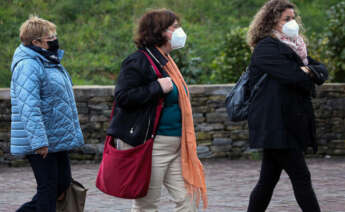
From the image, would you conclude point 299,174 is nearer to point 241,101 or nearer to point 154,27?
point 241,101

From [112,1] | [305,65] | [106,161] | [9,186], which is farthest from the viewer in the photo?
[112,1]

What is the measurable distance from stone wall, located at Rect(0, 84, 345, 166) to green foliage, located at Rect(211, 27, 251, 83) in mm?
1103

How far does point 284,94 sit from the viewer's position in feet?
14.5

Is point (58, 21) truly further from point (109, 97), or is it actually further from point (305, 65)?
point (305, 65)

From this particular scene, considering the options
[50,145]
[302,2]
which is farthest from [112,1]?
[50,145]

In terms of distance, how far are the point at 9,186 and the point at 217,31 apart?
23.4 feet

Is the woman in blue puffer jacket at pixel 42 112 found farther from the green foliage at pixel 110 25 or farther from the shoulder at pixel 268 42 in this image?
the green foliage at pixel 110 25

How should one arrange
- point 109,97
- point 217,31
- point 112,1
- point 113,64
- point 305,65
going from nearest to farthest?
point 305,65
point 109,97
point 113,64
point 217,31
point 112,1

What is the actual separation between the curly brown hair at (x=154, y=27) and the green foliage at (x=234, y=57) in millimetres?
6083

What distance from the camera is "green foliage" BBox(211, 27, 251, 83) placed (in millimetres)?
10383

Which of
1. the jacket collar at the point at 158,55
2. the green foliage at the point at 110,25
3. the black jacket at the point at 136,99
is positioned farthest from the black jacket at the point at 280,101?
the green foliage at the point at 110,25

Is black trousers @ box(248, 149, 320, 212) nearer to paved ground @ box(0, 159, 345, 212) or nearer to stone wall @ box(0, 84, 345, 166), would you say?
paved ground @ box(0, 159, 345, 212)

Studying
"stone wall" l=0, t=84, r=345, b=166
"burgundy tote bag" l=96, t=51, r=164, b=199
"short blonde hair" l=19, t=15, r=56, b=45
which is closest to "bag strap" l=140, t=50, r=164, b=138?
"burgundy tote bag" l=96, t=51, r=164, b=199

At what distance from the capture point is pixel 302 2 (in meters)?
15.0
